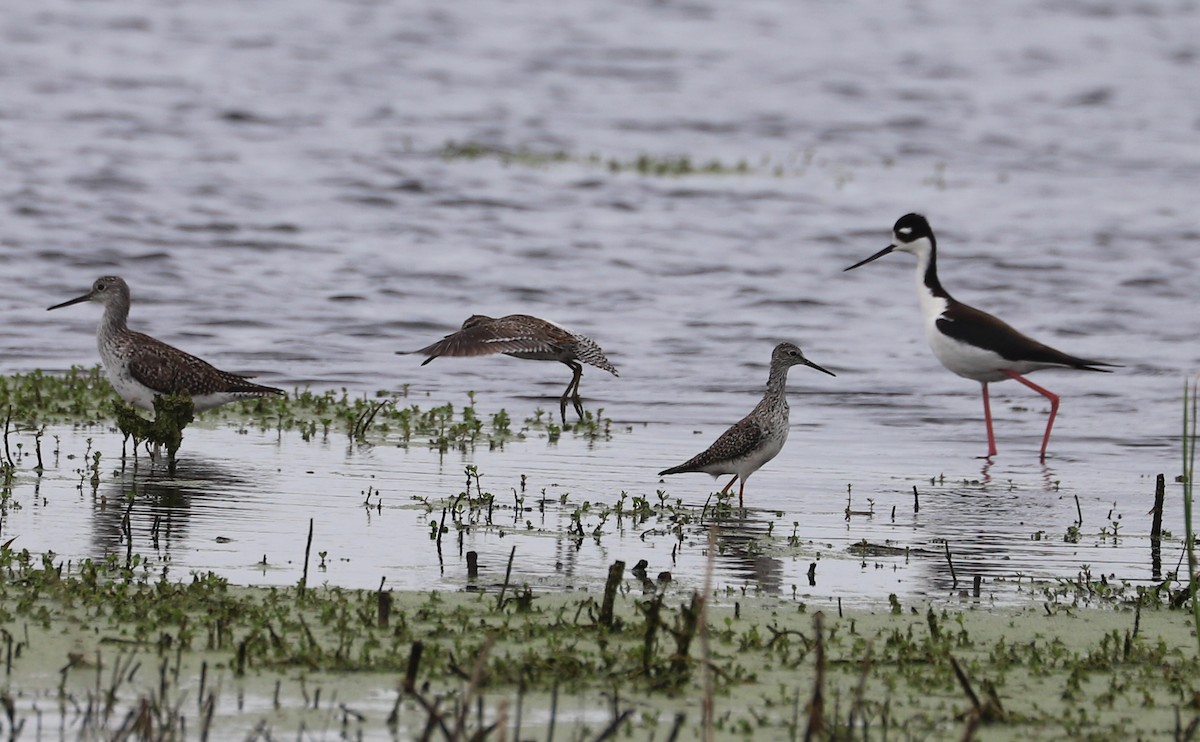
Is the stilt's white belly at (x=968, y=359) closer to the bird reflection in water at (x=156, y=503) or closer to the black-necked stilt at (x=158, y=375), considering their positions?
the black-necked stilt at (x=158, y=375)

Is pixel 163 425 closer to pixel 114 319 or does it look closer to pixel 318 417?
pixel 318 417

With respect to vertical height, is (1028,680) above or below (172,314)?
below

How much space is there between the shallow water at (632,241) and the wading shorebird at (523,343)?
0.72 m

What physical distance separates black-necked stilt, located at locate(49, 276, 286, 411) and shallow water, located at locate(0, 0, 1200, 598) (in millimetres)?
353

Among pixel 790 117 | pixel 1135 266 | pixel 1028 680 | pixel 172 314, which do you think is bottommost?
pixel 1028 680

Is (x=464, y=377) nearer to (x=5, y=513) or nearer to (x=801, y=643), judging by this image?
(x=5, y=513)

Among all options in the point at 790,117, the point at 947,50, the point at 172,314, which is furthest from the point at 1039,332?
the point at 947,50

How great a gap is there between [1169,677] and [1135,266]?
1680 cm

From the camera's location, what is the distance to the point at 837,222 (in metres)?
25.6

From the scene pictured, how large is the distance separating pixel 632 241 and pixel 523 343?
1112 centimetres

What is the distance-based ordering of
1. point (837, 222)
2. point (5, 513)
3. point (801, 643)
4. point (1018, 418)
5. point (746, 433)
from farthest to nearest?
point (837, 222)
point (1018, 418)
point (746, 433)
point (5, 513)
point (801, 643)

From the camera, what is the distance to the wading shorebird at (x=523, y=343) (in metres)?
12.5

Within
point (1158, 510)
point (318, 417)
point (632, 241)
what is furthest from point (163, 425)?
point (632, 241)

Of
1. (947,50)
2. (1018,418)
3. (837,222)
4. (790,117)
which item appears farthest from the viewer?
(947,50)
